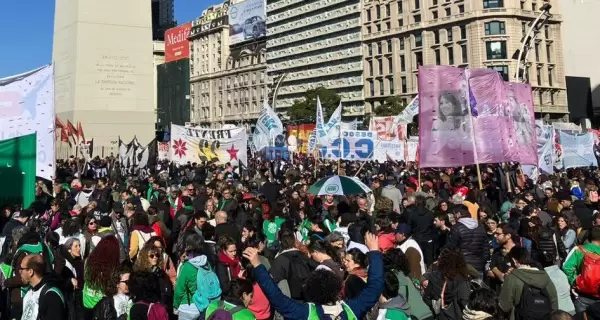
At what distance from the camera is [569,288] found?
5832mm

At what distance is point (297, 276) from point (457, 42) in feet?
237

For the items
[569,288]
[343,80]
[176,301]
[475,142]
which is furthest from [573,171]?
[343,80]

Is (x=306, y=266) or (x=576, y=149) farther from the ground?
(x=576, y=149)

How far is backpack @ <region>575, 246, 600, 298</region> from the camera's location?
5688mm

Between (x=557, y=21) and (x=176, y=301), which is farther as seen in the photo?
(x=557, y=21)

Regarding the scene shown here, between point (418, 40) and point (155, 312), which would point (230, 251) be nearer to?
point (155, 312)

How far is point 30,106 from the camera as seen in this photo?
1255 cm

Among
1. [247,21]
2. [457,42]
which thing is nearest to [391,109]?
[457,42]

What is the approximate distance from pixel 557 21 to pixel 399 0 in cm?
2051

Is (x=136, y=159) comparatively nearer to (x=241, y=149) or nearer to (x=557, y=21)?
(x=241, y=149)

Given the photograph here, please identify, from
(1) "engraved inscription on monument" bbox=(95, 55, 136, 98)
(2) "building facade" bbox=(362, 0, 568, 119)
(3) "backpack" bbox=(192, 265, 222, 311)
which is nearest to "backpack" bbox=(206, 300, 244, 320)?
(3) "backpack" bbox=(192, 265, 222, 311)

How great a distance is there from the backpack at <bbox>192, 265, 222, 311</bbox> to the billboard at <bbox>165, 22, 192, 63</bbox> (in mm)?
122927

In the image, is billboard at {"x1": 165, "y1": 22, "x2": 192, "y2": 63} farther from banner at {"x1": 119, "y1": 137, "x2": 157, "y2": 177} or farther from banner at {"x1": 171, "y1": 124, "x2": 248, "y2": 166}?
banner at {"x1": 171, "y1": 124, "x2": 248, "y2": 166}

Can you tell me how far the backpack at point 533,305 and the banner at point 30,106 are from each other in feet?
33.4
